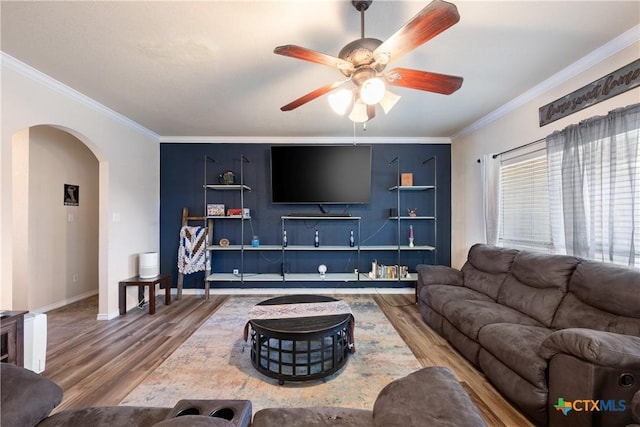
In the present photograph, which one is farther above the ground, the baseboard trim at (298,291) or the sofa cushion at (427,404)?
the sofa cushion at (427,404)

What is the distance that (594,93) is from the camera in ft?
7.58

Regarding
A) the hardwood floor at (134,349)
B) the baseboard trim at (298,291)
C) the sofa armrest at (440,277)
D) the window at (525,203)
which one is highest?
the window at (525,203)

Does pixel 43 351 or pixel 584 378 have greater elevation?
pixel 584 378

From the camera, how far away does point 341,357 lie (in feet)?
7.50

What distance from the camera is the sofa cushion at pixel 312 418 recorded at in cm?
109

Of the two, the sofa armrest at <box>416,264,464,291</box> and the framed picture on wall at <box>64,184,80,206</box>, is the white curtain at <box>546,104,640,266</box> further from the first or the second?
the framed picture on wall at <box>64,184,80,206</box>

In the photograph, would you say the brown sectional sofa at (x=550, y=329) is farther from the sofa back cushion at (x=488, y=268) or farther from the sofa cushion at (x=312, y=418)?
the sofa cushion at (x=312, y=418)

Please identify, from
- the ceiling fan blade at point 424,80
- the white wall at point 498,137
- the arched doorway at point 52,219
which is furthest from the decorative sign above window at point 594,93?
the arched doorway at point 52,219

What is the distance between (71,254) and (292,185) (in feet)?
11.6

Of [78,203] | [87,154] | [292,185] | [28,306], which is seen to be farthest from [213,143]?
[28,306]

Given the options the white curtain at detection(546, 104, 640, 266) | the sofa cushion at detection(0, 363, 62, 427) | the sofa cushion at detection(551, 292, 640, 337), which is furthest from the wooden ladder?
the white curtain at detection(546, 104, 640, 266)

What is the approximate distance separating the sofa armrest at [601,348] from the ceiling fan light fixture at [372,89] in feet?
5.89

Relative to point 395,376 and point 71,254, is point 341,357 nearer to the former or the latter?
point 395,376

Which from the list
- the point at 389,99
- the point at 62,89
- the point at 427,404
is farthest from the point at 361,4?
the point at 62,89
